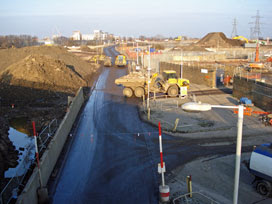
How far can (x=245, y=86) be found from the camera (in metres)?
22.1

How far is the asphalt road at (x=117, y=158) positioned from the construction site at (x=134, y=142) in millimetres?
43

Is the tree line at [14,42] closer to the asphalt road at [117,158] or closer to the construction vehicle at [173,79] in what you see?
the construction vehicle at [173,79]

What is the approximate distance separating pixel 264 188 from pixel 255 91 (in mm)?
13204

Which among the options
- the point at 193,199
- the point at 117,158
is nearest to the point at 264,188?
the point at 193,199

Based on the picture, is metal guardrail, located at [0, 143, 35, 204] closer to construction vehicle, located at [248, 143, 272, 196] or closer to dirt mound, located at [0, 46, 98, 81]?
construction vehicle, located at [248, 143, 272, 196]

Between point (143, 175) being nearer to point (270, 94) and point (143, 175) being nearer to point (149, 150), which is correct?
point (149, 150)

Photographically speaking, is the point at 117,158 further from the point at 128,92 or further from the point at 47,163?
the point at 128,92

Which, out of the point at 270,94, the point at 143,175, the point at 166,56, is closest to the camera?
the point at 143,175

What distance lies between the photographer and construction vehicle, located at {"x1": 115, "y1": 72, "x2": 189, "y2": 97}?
23.7 m

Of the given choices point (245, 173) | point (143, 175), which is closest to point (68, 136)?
point (143, 175)

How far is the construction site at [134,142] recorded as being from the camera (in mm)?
9102

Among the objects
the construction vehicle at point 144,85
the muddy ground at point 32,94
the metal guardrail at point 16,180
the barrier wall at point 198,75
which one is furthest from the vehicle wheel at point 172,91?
the metal guardrail at point 16,180

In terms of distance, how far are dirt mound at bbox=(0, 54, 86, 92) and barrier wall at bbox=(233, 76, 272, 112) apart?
16.6m

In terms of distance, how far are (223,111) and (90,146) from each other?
1045 cm
